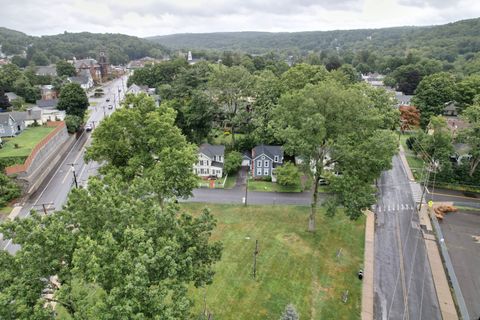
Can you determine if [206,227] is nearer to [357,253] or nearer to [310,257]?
[310,257]

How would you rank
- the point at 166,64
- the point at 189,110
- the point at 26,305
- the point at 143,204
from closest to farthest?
the point at 26,305, the point at 143,204, the point at 189,110, the point at 166,64

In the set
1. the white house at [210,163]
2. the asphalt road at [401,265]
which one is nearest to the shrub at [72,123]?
the white house at [210,163]

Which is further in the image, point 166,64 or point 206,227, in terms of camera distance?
point 166,64

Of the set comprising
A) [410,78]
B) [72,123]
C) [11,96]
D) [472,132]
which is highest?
[410,78]

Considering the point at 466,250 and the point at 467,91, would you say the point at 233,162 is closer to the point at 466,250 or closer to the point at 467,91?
the point at 466,250

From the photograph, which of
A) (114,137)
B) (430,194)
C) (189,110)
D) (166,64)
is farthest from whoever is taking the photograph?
(166,64)

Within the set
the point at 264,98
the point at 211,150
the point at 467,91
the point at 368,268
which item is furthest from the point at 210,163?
the point at 467,91

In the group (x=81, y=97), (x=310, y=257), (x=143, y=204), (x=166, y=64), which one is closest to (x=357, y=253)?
(x=310, y=257)
